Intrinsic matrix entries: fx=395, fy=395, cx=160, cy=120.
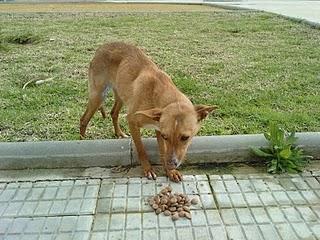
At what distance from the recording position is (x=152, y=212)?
3.15 m

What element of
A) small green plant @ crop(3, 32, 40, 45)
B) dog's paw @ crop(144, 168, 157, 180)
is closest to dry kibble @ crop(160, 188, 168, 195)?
dog's paw @ crop(144, 168, 157, 180)

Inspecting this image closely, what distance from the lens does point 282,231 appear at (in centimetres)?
291

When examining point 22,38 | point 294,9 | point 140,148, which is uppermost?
point 140,148

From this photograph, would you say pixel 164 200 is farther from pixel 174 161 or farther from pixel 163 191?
pixel 174 161

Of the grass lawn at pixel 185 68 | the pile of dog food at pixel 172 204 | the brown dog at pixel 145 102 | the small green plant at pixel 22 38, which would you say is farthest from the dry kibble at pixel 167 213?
the small green plant at pixel 22 38

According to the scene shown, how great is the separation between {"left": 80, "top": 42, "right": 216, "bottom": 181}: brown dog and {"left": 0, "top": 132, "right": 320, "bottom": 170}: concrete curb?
0.86 ft

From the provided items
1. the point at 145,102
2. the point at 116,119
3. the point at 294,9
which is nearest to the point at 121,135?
the point at 116,119

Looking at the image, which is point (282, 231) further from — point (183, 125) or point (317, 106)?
point (317, 106)

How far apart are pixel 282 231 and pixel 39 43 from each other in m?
7.32

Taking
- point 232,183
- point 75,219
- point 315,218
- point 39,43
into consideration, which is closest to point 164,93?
point 232,183

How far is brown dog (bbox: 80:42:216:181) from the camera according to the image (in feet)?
10.2

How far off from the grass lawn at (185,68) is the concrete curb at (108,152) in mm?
456

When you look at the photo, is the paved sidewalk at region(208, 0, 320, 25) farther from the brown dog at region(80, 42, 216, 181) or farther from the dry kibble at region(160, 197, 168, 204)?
the dry kibble at region(160, 197, 168, 204)

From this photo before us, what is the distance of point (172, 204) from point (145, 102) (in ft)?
3.32
